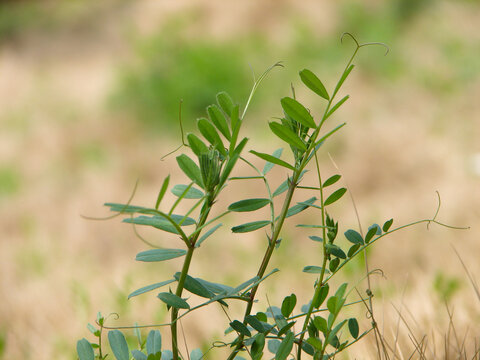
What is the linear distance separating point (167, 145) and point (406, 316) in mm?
3589

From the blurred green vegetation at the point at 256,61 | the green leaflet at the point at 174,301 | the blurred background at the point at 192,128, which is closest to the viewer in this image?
the green leaflet at the point at 174,301

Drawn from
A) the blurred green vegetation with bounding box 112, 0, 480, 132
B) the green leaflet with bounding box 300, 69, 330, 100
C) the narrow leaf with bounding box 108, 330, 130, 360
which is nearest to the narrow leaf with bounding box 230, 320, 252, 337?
the narrow leaf with bounding box 108, 330, 130, 360

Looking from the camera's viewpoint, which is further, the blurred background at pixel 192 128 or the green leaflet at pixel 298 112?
the blurred background at pixel 192 128

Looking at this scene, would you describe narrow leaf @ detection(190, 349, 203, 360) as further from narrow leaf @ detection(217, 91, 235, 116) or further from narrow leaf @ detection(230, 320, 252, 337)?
narrow leaf @ detection(217, 91, 235, 116)

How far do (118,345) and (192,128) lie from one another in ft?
14.3

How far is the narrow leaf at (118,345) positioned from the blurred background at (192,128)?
1.19 feet

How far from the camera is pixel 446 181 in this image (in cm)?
271

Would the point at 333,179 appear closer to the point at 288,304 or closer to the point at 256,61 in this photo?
the point at 288,304

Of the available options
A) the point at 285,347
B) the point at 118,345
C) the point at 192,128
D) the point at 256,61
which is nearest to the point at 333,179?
the point at 285,347

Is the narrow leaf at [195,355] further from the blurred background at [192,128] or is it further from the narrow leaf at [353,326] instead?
the blurred background at [192,128]

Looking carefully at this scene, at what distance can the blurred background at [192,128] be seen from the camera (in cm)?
171

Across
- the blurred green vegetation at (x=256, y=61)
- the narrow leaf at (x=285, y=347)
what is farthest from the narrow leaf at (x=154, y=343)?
the blurred green vegetation at (x=256, y=61)

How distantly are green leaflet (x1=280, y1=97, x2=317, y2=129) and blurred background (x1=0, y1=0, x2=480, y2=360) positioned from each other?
0.70 ft

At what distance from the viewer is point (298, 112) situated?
0.59m
